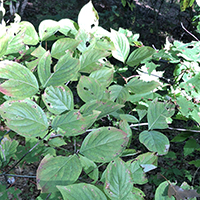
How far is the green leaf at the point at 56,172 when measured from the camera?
0.32m

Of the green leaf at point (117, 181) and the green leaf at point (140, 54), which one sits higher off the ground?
the green leaf at point (140, 54)

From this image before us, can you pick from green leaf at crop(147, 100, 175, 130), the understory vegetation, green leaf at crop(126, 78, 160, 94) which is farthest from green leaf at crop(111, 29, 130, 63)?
green leaf at crop(147, 100, 175, 130)

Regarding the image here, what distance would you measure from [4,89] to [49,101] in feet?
0.33

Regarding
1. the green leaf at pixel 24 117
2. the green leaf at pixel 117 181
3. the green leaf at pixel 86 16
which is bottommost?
the green leaf at pixel 117 181

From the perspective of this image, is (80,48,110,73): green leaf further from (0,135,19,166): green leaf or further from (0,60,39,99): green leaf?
(0,135,19,166): green leaf

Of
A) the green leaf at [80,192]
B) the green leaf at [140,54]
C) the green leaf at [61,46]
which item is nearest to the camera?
the green leaf at [80,192]

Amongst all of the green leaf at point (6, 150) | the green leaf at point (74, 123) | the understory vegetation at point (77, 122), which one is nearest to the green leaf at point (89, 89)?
the understory vegetation at point (77, 122)

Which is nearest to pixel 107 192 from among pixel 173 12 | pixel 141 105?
pixel 141 105

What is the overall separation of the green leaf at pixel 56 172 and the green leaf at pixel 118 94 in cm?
28

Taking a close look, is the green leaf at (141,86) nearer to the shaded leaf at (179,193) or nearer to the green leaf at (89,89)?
the green leaf at (89,89)

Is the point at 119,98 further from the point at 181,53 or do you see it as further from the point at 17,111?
the point at 181,53

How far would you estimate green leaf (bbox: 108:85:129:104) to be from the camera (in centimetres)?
58

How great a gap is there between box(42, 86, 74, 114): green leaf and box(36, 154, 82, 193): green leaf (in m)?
0.12

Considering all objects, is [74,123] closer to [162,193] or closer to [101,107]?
[101,107]
